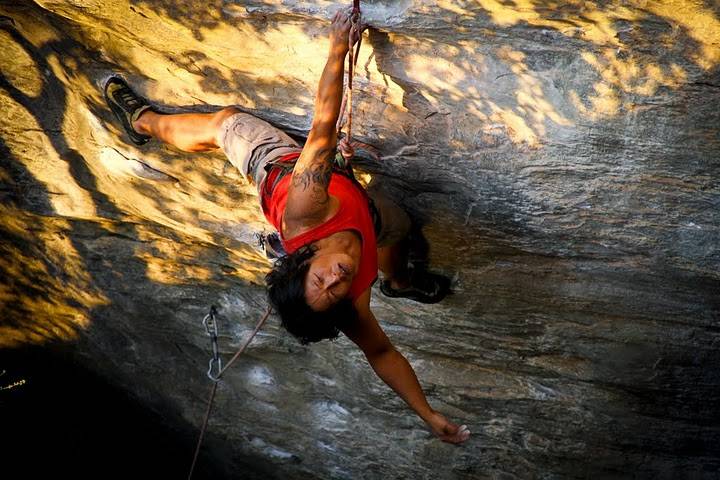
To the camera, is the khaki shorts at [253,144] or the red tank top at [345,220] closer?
the red tank top at [345,220]

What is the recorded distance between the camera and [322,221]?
8.84 ft

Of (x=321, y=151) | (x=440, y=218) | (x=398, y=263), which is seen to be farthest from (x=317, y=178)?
(x=398, y=263)

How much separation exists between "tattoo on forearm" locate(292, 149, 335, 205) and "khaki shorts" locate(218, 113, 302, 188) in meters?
0.39

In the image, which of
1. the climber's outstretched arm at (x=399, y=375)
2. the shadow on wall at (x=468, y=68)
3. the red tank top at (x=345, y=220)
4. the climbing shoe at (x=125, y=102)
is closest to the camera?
the shadow on wall at (x=468, y=68)

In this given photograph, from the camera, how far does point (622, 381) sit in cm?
398

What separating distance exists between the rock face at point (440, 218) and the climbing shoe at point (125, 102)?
0.07m

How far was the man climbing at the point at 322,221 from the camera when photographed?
2637 mm

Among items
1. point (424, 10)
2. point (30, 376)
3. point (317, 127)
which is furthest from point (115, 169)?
point (30, 376)

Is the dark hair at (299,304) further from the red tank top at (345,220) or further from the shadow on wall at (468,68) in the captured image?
the shadow on wall at (468,68)

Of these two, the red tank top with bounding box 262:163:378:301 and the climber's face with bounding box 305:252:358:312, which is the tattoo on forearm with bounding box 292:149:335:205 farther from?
the climber's face with bounding box 305:252:358:312

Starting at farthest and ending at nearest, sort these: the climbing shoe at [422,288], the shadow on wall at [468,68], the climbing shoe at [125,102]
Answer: the climbing shoe at [422,288] → the climbing shoe at [125,102] → the shadow on wall at [468,68]

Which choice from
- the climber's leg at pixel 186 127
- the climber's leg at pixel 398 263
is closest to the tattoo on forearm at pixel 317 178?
the climber's leg at pixel 398 263

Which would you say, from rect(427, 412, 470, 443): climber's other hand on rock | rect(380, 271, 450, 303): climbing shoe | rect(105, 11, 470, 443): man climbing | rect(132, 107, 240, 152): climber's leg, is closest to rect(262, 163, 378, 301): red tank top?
rect(105, 11, 470, 443): man climbing

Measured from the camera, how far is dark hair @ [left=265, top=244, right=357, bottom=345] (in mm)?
2629
